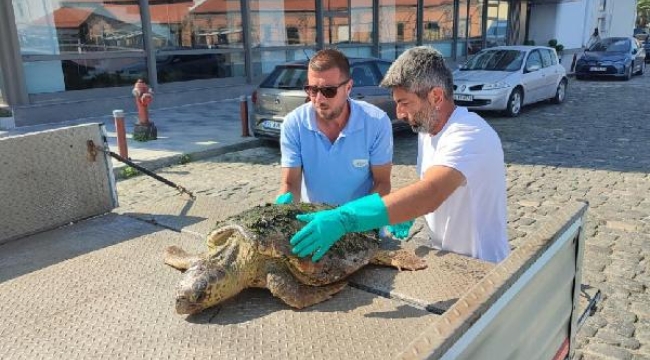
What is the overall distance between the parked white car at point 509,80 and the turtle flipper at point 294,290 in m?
10.4

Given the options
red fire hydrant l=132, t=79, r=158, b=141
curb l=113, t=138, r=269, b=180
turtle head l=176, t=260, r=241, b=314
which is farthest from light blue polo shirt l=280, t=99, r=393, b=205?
red fire hydrant l=132, t=79, r=158, b=141

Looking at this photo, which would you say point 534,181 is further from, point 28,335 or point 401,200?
point 28,335

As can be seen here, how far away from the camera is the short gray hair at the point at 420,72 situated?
214 cm

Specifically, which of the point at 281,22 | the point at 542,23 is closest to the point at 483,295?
the point at 281,22

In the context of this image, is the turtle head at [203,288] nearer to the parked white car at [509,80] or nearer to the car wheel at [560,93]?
the parked white car at [509,80]

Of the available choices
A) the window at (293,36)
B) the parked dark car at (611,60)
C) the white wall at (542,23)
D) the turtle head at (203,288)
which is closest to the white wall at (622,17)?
the white wall at (542,23)

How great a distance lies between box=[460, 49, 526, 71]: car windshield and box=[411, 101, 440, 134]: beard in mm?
11075

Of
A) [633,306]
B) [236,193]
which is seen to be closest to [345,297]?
[633,306]

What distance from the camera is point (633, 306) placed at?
3.75m

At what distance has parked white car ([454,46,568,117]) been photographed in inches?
461

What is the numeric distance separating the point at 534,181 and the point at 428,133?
514 cm

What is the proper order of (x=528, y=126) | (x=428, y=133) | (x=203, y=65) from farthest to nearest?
(x=203, y=65)
(x=528, y=126)
(x=428, y=133)

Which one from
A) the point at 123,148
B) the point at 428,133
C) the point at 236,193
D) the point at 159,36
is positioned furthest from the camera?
the point at 159,36

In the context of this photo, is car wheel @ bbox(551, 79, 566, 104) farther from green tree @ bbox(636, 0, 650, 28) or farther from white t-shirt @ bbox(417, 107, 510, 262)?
green tree @ bbox(636, 0, 650, 28)
